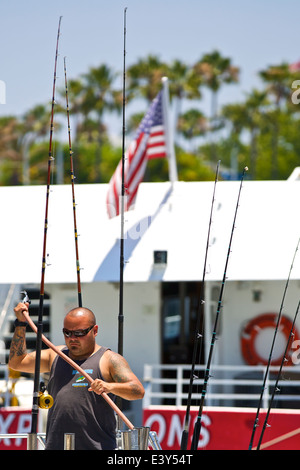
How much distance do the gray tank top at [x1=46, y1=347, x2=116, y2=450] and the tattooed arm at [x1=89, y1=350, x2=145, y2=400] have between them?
0.05 m

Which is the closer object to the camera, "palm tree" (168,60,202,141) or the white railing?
the white railing

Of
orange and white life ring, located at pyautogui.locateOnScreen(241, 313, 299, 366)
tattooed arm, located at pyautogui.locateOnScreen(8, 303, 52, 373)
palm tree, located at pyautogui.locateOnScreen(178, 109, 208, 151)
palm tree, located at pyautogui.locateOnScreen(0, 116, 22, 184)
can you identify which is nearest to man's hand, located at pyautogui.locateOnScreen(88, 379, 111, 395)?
tattooed arm, located at pyautogui.locateOnScreen(8, 303, 52, 373)

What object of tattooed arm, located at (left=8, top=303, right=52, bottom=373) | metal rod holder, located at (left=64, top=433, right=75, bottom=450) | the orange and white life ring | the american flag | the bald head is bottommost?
metal rod holder, located at (left=64, top=433, right=75, bottom=450)

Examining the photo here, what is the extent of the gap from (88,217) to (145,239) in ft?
2.87

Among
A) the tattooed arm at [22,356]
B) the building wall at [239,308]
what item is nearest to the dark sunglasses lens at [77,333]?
the tattooed arm at [22,356]

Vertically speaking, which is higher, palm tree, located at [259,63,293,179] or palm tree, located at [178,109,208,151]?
palm tree, located at [178,109,208,151]

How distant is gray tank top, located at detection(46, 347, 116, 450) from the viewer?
479 cm

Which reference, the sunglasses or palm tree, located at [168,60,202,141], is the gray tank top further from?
palm tree, located at [168,60,202,141]

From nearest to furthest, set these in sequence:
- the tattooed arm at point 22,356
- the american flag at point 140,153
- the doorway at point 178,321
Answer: the tattooed arm at point 22,356
the american flag at point 140,153
the doorway at point 178,321

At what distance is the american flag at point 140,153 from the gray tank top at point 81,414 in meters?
5.87

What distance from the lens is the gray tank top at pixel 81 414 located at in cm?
479

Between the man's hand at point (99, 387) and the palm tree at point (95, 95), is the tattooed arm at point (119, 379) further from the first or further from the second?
the palm tree at point (95, 95)

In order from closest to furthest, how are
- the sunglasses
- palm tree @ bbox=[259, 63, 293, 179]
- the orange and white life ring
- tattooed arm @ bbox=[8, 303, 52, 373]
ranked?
the sunglasses, tattooed arm @ bbox=[8, 303, 52, 373], the orange and white life ring, palm tree @ bbox=[259, 63, 293, 179]

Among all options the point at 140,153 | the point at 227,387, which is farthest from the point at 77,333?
the point at 140,153
